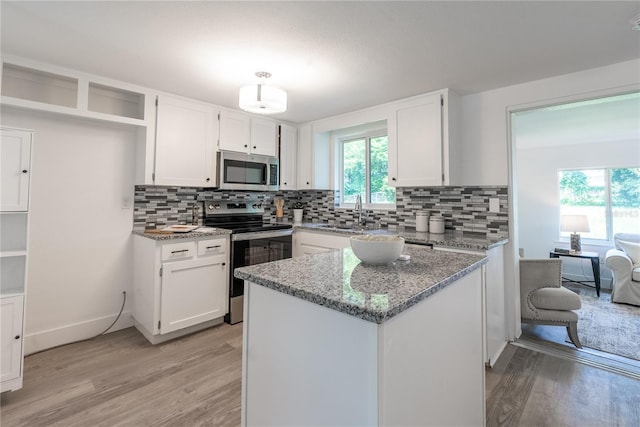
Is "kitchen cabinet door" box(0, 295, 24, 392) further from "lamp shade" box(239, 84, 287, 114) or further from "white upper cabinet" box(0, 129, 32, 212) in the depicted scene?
"lamp shade" box(239, 84, 287, 114)

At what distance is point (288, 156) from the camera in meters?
3.78

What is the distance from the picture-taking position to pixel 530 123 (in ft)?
12.0

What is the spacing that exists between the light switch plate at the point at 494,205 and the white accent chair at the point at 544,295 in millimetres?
506

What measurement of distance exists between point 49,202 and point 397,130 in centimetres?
306

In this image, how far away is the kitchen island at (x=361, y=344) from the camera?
80 centimetres

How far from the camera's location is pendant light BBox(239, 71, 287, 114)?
6.89 ft

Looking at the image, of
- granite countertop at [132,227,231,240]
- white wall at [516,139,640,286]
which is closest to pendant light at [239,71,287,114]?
granite countertop at [132,227,231,240]

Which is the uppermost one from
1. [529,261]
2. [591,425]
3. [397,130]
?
[397,130]

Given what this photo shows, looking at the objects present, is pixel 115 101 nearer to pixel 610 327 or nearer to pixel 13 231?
pixel 13 231

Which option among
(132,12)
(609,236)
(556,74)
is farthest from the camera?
(609,236)

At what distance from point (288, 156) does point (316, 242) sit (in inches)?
47.6

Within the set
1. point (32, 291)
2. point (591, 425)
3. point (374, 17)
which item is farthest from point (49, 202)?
point (591, 425)

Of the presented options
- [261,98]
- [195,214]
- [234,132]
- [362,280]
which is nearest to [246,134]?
[234,132]

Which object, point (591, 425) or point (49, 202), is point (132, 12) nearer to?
point (49, 202)
